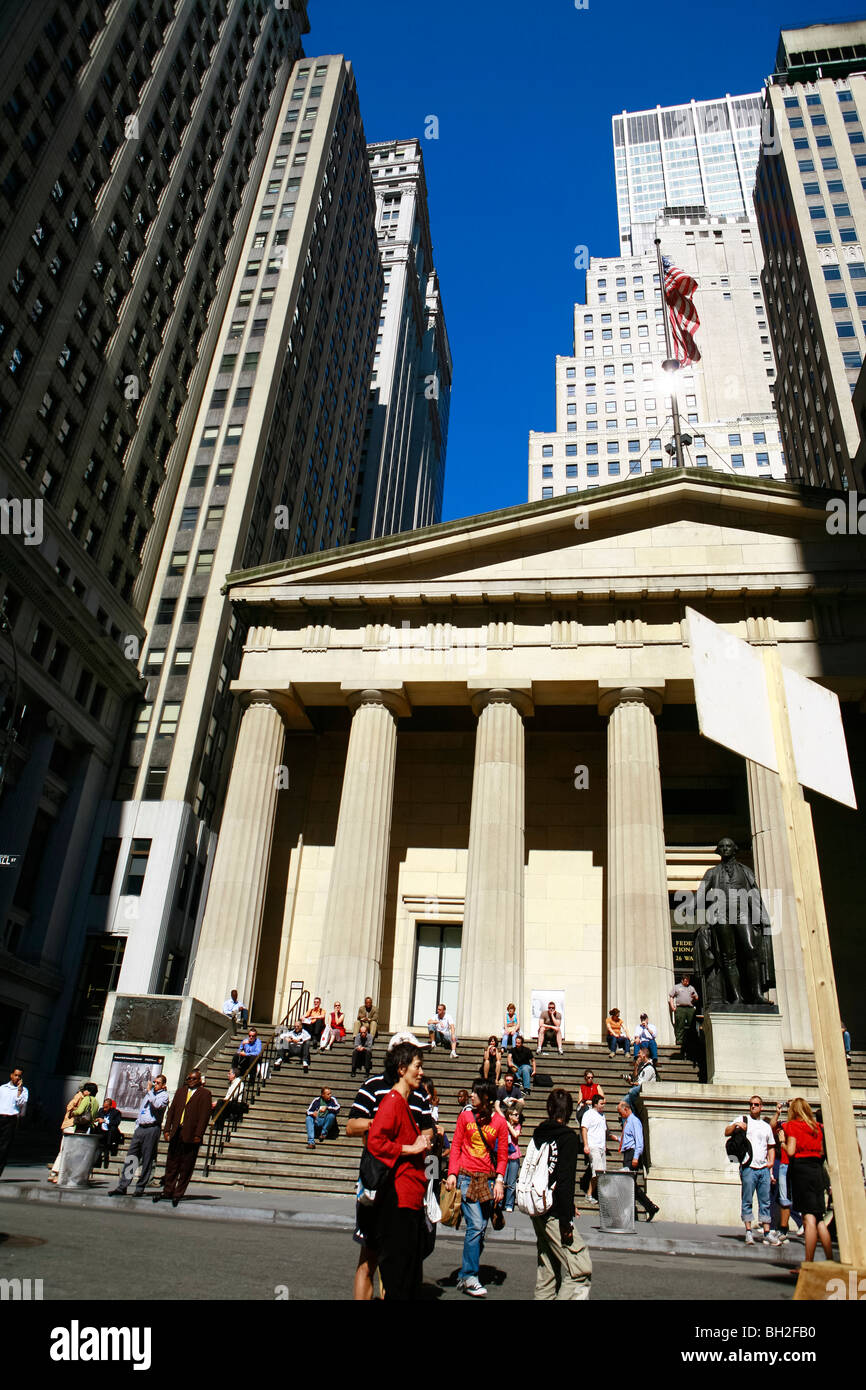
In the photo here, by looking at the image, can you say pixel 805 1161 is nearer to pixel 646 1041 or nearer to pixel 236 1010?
pixel 646 1041

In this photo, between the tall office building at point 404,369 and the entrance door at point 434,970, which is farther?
the tall office building at point 404,369

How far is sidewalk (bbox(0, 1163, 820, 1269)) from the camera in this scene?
40.2 ft

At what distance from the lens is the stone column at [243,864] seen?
87.9ft

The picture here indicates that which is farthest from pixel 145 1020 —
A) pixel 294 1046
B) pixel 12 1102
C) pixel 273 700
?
pixel 273 700

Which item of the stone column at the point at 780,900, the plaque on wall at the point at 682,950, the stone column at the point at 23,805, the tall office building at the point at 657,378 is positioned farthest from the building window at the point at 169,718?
the tall office building at the point at 657,378

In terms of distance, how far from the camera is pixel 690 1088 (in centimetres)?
1669

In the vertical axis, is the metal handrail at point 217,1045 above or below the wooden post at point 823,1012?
above

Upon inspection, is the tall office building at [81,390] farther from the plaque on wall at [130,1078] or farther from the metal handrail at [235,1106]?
the metal handrail at [235,1106]

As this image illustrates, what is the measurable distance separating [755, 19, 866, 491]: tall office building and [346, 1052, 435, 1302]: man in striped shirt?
2356 inches

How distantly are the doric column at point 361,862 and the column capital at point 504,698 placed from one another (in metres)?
2.55

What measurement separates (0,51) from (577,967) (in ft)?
133

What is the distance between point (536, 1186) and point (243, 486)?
47905 millimetres
